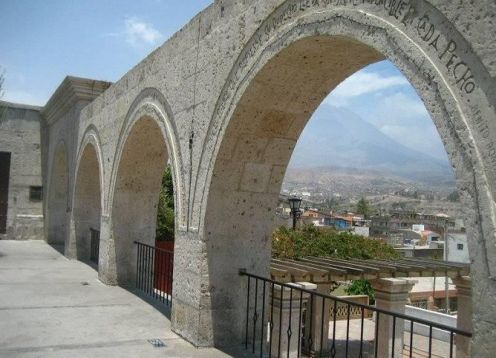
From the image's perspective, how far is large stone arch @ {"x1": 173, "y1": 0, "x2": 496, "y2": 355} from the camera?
2268 mm

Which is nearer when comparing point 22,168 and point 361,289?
point 22,168

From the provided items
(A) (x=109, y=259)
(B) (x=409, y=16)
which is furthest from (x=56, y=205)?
(B) (x=409, y=16)

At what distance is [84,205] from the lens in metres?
11.9

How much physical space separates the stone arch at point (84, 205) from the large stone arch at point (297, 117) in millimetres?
6516

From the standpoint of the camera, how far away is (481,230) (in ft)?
7.30

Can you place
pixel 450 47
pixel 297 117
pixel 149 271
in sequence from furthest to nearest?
pixel 149 271 < pixel 297 117 < pixel 450 47

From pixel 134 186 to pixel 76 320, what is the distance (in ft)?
9.40

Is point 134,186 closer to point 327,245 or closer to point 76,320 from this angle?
point 76,320

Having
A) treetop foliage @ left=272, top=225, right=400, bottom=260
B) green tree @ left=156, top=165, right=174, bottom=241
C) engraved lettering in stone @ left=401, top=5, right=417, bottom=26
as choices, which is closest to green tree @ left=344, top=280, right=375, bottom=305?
treetop foliage @ left=272, top=225, right=400, bottom=260

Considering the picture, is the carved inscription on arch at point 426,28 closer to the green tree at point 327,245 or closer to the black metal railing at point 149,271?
the black metal railing at point 149,271

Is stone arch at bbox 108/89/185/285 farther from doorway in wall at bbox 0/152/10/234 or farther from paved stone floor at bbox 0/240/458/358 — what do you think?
doorway in wall at bbox 0/152/10/234

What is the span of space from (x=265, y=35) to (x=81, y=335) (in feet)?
11.4

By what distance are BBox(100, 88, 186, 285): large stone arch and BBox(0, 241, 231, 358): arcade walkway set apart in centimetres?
56

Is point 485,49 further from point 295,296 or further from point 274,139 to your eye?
point 295,296
